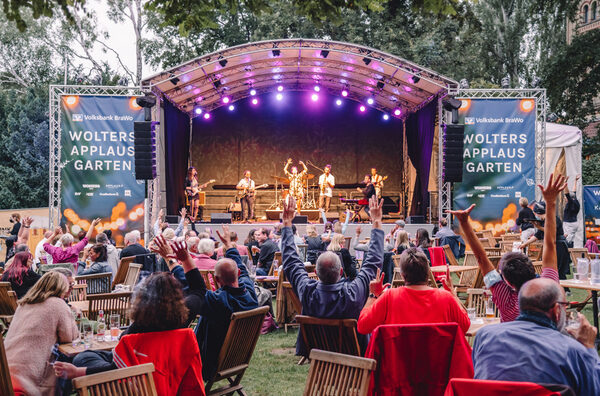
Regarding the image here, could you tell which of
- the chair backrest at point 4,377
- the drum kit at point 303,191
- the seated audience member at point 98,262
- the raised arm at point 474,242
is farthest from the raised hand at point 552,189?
the drum kit at point 303,191

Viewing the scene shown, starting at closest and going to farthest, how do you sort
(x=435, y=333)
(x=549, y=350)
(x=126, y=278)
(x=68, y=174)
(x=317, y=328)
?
1. (x=549, y=350)
2. (x=435, y=333)
3. (x=317, y=328)
4. (x=126, y=278)
5. (x=68, y=174)

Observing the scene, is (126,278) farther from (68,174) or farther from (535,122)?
(535,122)

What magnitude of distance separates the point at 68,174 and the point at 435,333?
13179mm

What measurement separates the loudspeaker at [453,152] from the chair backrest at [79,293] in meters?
9.53

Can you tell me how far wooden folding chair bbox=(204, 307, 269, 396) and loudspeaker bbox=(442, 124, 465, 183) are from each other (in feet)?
34.3

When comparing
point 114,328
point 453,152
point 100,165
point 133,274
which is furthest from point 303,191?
point 114,328

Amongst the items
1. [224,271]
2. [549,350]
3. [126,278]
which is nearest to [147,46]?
[126,278]

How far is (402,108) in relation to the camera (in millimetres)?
17922

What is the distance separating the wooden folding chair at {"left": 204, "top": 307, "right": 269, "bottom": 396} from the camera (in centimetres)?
A: 384

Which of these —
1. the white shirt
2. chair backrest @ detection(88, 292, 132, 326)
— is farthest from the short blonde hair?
the white shirt

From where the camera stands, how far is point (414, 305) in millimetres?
3270

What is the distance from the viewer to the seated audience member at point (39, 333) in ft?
10.9

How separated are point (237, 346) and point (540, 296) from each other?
214 centimetres

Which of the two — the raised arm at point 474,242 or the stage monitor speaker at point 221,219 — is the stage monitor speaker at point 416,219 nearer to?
the stage monitor speaker at point 221,219
